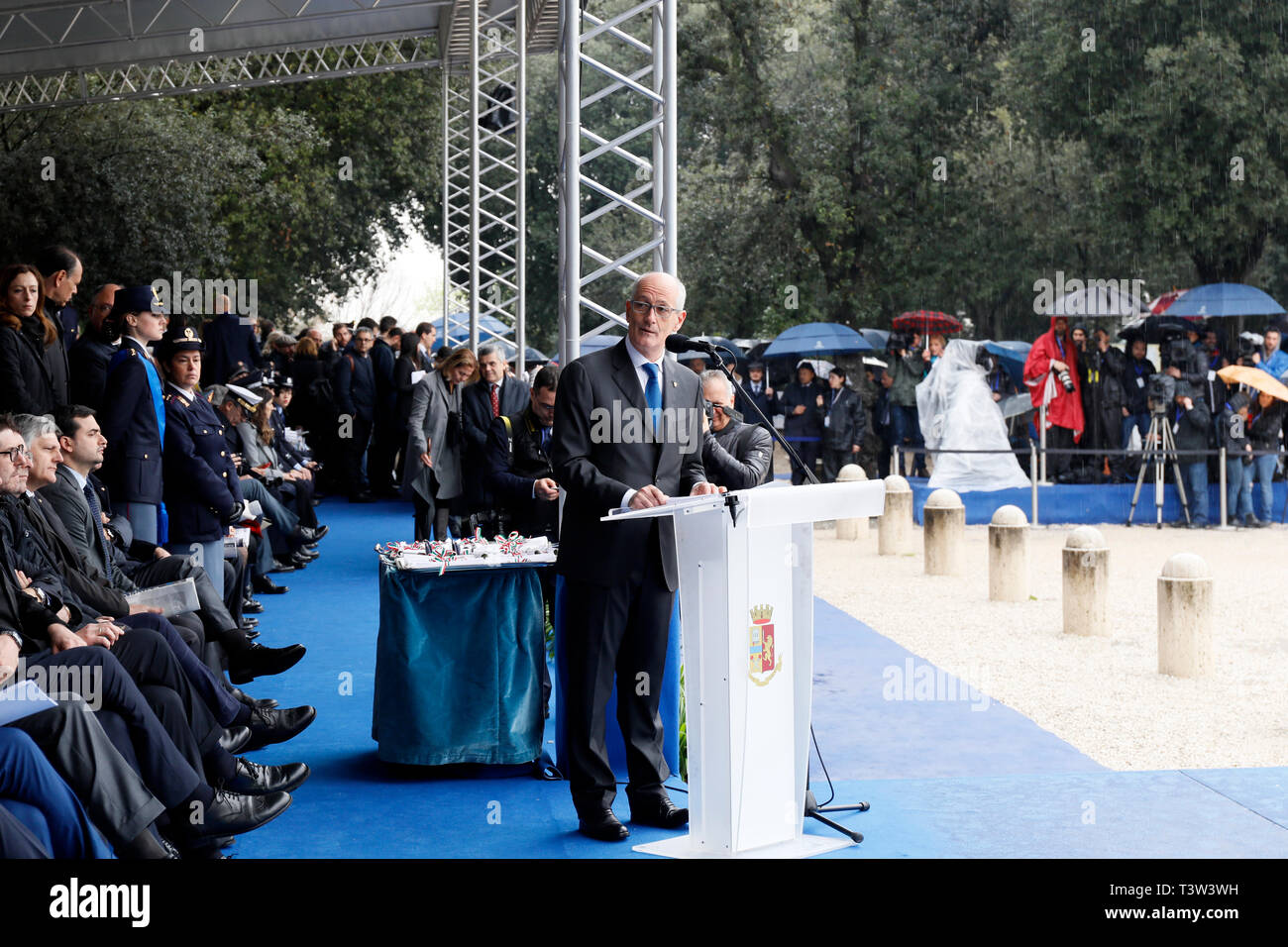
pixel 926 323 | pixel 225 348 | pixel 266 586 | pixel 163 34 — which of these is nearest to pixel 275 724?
pixel 266 586

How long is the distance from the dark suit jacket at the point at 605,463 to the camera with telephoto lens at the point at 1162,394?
13383 mm

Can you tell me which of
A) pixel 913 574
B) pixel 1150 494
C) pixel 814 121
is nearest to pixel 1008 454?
pixel 1150 494

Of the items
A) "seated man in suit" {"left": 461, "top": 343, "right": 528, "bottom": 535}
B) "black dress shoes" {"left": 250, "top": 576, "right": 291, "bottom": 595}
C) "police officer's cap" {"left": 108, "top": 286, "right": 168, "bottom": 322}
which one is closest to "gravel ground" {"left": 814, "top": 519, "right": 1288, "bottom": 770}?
"seated man in suit" {"left": 461, "top": 343, "right": 528, "bottom": 535}


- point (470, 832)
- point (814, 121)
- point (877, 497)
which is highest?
point (814, 121)

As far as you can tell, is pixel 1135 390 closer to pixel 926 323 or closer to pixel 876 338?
pixel 926 323

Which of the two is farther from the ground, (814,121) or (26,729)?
(814,121)

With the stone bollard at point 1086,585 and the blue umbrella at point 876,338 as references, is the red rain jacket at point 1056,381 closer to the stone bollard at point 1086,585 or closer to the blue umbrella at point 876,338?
the blue umbrella at point 876,338

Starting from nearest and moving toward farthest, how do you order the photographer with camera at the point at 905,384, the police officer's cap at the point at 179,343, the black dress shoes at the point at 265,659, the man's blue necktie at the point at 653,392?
1. the man's blue necktie at the point at 653,392
2. the black dress shoes at the point at 265,659
3. the police officer's cap at the point at 179,343
4. the photographer with camera at the point at 905,384

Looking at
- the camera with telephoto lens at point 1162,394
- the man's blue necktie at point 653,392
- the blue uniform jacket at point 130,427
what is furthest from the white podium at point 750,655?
the camera with telephoto lens at point 1162,394

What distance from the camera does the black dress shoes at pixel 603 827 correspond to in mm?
5180

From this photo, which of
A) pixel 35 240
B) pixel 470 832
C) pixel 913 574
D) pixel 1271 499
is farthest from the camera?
pixel 35 240
